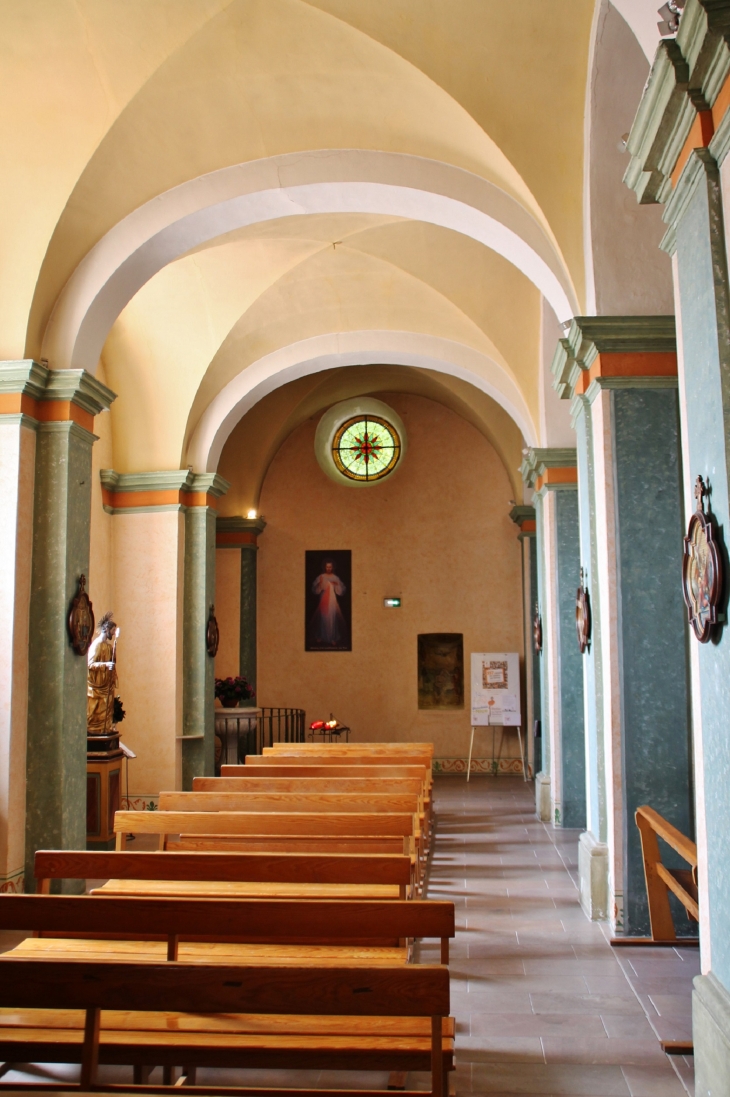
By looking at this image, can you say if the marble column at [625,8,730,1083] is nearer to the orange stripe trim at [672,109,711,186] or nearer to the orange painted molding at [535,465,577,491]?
the orange stripe trim at [672,109,711,186]

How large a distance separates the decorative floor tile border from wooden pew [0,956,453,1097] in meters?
11.5

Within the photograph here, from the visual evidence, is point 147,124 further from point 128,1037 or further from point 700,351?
point 128,1037

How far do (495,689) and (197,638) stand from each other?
504 centimetres

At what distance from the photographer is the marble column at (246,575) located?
47.2 feet

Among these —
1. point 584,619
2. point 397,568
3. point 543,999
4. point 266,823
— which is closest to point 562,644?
point 584,619

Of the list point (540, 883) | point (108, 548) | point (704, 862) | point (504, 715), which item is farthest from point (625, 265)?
point (504, 715)

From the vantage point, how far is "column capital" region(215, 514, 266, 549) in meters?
14.4

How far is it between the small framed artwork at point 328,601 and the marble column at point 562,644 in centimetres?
577

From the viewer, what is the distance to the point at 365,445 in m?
15.4

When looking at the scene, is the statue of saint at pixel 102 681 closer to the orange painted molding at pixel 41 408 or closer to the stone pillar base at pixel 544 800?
the orange painted molding at pixel 41 408

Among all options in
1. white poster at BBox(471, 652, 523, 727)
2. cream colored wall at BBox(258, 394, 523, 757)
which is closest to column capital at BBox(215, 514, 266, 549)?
cream colored wall at BBox(258, 394, 523, 757)

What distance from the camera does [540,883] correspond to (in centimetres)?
710

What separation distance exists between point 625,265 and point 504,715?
8.63 m

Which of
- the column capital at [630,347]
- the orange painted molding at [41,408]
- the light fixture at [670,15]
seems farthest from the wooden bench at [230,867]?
the light fixture at [670,15]
